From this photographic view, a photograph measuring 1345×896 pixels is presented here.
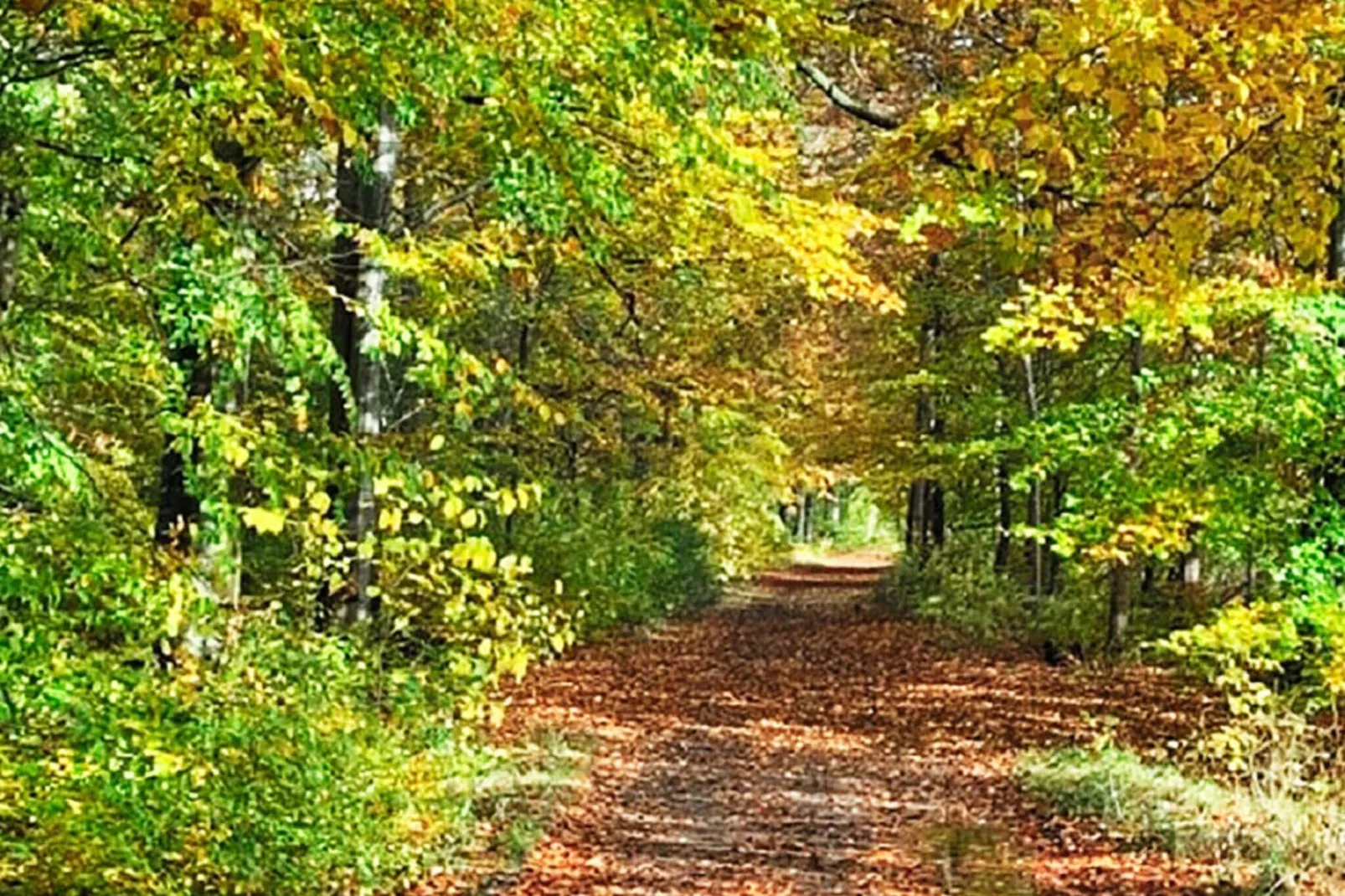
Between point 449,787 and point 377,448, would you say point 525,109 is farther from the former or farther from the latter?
point 449,787

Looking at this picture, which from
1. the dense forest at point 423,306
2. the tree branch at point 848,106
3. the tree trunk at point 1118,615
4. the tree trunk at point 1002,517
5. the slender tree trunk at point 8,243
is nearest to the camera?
the dense forest at point 423,306

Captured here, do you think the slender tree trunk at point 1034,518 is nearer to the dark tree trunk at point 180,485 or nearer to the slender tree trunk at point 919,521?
the slender tree trunk at point 919,521

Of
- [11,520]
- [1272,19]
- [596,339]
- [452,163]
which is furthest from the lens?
[596,339]

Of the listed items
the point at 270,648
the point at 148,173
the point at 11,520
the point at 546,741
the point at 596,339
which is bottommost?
the point at 546,741

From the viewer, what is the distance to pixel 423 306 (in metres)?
14.9

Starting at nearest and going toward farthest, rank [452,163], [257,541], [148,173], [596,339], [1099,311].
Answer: [148,173] → [1099,311] → [452,163] → [257,541] → [596,339]

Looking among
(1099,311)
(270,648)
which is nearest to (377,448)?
(270,648)

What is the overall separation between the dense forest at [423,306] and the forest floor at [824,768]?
1.06m

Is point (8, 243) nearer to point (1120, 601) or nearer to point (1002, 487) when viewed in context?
point (1120, 601)

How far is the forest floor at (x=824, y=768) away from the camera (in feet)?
25.4

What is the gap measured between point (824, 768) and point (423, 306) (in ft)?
20.6

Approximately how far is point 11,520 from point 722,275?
12.1m

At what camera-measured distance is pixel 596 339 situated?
19.9 m

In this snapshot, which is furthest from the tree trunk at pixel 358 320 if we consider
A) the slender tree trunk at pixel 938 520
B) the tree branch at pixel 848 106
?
the slender tree trunk at pixel 938 520
